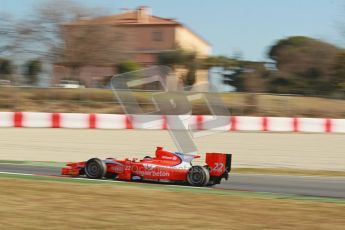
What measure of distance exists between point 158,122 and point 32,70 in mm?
10388

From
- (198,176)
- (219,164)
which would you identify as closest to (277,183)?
(219,164)

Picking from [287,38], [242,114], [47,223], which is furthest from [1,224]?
[287,38]

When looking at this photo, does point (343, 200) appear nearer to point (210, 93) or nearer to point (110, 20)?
point (210, 93)

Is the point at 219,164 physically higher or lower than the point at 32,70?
lower

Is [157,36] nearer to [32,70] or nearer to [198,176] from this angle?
[32,70]

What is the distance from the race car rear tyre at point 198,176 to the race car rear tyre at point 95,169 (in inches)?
56.5

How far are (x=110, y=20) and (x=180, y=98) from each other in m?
15.8

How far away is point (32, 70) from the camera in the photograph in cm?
2858

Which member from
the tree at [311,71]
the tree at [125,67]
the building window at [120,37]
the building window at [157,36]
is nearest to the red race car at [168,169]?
the tree at [125,67]

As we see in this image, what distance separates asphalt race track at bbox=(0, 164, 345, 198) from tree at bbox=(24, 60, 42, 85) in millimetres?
15368

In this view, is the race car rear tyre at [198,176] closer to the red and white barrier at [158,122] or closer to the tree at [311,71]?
the red and white barrier at [158,122]

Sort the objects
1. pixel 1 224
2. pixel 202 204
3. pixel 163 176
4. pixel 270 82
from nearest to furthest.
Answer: pixel 1 224 → pixel 202 204 → pixel 163 176 → pixel 270 82

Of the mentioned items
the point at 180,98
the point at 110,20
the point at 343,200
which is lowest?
the point at 343,200

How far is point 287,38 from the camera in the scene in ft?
199
